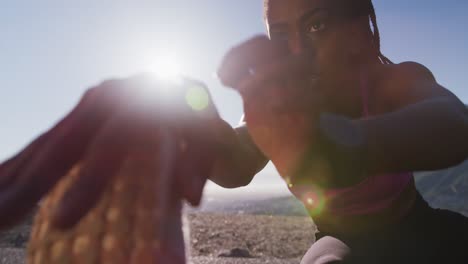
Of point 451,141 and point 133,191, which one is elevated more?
point 133,191

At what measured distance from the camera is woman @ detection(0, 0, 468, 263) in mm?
734

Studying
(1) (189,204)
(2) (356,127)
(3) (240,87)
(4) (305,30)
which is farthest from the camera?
(4) (305,30)

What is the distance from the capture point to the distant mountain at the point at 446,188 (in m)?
50.0

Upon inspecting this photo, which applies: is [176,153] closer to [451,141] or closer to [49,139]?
[49,139]

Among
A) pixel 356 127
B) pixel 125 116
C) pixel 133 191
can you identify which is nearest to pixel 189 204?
pixel 133 191

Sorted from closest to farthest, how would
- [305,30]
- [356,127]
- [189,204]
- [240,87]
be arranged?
[189,204] → [240,87] → [356,127] → [305,30]

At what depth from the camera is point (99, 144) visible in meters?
0.71

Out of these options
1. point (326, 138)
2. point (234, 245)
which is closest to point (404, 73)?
point (326, 138)

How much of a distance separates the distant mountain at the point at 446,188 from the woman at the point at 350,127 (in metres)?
49.2

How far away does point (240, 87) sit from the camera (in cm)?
95

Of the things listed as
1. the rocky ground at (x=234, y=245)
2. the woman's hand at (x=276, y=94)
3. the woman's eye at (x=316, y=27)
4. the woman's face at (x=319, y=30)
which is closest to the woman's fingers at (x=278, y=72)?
the woman's hand at (x=276, y=94)

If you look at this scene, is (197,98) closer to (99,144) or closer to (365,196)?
(99,144)

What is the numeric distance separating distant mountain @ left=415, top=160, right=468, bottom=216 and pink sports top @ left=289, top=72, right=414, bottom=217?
161ft

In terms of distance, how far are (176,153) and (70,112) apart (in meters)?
0.21
